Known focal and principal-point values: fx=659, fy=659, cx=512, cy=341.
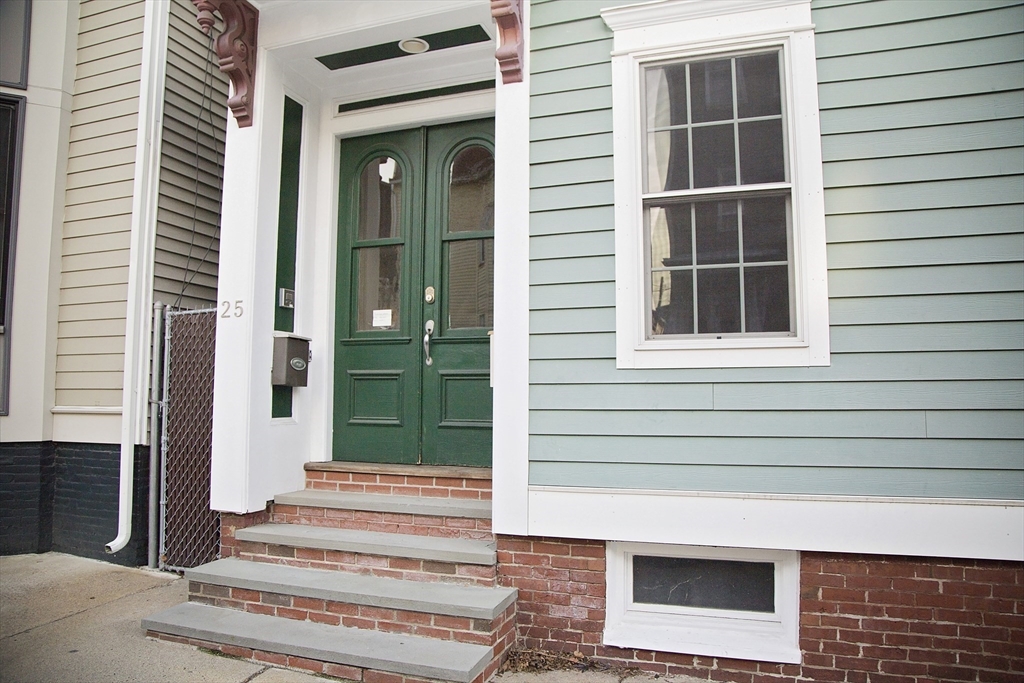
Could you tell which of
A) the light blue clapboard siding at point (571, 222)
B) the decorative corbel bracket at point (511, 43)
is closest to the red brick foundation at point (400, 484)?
the light blue clapboard siding at point (571, 222)

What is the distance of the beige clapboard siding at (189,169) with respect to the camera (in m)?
5.11

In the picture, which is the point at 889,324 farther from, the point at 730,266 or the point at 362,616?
the point at 362,616

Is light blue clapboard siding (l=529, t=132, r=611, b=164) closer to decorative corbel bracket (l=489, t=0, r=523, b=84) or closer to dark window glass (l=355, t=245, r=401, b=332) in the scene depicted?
decorative corbel bracket (l=489, t=0, r=523, b=84)

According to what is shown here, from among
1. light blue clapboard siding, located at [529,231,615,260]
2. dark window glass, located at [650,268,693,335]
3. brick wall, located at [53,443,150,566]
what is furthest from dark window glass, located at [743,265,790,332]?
brick wall, located at [53,443,150,566]

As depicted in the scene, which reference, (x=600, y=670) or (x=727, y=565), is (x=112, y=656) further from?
(x=727, y=565)

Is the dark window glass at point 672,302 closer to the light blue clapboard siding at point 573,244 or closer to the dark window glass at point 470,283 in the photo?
the light blue clapboard siding at point 573,244

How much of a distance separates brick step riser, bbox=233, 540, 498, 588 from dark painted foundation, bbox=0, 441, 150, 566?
1372 mm

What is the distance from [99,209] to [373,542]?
354 cm

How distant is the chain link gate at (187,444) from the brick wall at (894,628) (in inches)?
118

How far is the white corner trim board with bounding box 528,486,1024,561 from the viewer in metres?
2.89

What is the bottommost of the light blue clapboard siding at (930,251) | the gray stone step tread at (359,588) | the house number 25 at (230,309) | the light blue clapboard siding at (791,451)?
the gray stone step tread at (359,588)

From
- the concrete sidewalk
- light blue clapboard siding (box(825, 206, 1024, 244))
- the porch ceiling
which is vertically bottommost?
the concrete sidewalk

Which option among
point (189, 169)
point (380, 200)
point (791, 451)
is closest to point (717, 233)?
point (791, 451)

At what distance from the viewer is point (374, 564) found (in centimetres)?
→ 359
